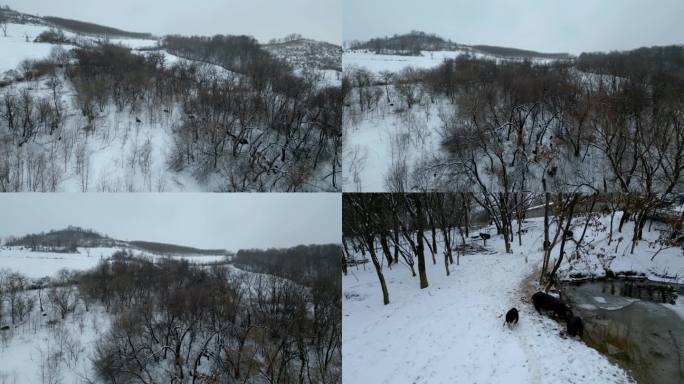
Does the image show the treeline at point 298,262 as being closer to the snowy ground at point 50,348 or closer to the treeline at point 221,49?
the snowy ground at point 50,348

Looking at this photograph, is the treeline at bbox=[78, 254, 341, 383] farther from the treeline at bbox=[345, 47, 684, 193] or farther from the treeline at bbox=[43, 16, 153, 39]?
the treeline at bbox=[43, 16, 153, 39]

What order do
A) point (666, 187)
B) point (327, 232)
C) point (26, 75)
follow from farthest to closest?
point (327, 232) < point (666, 187) < point (26, 75)

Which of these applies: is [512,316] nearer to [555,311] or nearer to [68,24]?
[555,311]

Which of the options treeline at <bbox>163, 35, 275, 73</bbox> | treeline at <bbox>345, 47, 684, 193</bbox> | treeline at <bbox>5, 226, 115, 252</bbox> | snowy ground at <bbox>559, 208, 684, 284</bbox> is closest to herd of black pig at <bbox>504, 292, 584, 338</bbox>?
snowy ground at <bbox>559, 208, 684, 284</bbox>

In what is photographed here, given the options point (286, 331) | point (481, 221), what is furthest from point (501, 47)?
point (286, 331)

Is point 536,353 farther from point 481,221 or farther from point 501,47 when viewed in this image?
point 501,47

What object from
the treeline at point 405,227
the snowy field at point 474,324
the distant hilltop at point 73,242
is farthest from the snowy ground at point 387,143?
the distant hilltop at point 73,242

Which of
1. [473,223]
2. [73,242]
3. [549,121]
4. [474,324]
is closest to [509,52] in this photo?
[549,121]
